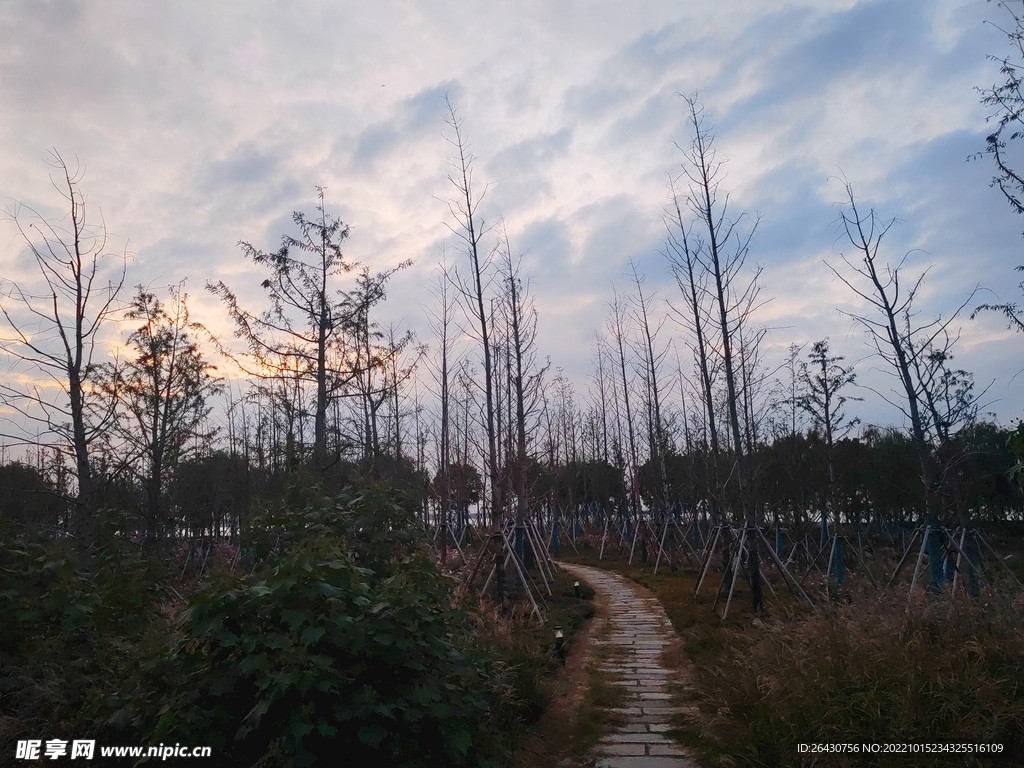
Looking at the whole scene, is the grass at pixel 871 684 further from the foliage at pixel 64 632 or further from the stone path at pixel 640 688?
the foliage at pixel 64 632

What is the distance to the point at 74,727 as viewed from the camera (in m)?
4.42

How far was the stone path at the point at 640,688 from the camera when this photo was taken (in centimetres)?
525

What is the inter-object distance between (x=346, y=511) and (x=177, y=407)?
8.85 meters

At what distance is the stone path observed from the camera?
17.2 feet

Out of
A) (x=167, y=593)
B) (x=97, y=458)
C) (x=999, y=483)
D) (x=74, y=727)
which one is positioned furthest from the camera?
(x=999, y=483)

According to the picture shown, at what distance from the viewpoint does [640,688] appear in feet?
23.0

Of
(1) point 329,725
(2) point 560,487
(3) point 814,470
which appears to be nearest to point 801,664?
(1) point 329,725

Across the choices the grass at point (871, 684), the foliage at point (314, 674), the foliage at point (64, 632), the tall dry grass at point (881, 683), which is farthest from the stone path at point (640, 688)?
the foliage at point (64, 632)

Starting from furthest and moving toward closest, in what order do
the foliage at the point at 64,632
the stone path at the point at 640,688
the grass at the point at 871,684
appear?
the stone path at the point at 640,688 < the foliage at the point at 64,632 < the grass at the point at 871,684

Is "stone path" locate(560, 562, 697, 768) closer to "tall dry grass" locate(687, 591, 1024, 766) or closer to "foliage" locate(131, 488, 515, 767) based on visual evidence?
"tall dry grass" locate(687, 591, 1024, 766)

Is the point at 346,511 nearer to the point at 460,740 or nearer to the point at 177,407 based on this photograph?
the point at 460,740

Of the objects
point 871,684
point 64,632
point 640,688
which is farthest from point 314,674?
point 640,688

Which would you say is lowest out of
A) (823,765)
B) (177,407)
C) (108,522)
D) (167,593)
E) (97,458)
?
(823,765)

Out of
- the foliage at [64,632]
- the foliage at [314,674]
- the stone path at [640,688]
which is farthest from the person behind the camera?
the stone path at [640,688]
